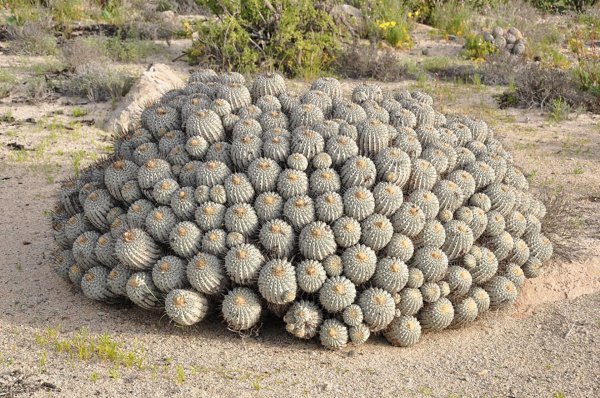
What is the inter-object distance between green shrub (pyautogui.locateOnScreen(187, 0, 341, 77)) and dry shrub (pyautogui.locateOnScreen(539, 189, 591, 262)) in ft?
16.9

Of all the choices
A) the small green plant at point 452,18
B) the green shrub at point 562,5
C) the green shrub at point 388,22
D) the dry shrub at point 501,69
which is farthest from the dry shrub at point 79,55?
the green shrub at point 562,5

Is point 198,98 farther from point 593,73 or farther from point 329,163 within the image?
point 593,73

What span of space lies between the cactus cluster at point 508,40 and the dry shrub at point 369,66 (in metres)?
1.91

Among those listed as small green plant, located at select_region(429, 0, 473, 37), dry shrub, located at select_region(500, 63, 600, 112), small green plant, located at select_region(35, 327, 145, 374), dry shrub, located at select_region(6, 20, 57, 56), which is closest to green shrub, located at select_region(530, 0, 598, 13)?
small green plant, located at select_region(429, 0, 473, 37)

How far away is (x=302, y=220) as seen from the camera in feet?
13.4

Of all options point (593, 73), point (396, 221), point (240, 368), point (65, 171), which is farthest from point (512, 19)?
point (240, 368)

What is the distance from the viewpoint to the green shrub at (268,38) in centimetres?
997

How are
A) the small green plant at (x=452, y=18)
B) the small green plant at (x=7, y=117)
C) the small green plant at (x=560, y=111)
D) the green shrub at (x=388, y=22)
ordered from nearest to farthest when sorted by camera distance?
the small green plant at (x=7, y=117)
the small green plant at (x=560, y=111)
the green shrub at (x=388, y=22)
the small green plant at (x=452, y=18)

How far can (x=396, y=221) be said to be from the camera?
4.22 metres

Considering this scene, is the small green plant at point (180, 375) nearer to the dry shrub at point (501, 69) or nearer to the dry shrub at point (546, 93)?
the dry shrub at point (546, 93)

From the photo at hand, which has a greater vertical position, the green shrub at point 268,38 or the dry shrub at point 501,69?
the green shrub at point 268,38

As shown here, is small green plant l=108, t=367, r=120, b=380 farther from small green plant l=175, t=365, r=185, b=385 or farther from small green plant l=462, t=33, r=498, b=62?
small green plant l=462, t=33, r=498, b=62

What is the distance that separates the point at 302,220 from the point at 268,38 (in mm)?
6595

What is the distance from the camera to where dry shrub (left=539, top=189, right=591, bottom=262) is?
5.30m
